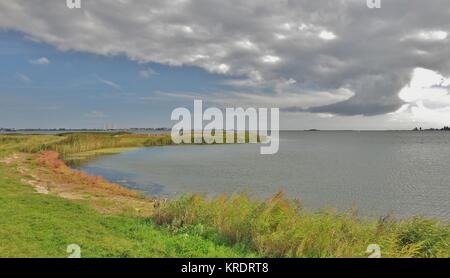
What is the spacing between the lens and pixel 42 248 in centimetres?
977

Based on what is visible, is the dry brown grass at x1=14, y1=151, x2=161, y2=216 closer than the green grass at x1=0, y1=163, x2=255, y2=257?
No

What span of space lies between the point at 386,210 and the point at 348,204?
8.57ft

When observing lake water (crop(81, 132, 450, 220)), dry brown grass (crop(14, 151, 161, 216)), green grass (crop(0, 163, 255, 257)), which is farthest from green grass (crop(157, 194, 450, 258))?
lake water (crop(81, 132, 450, 220))

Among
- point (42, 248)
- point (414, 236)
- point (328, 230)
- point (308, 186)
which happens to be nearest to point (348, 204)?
point (308, 186)

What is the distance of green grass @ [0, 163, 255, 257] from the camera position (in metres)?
9.73

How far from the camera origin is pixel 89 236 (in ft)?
36.4

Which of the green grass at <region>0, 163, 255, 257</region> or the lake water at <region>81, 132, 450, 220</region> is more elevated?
the green grass at <region>0, 163, 255, 257</region>

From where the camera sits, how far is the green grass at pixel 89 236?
973 centimetres

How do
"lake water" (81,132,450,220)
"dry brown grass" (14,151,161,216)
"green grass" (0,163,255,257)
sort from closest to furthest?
"green grass" (0,163,255,257), "dry brown grass" (14,151,161,216), "lake water" (81,132,450,220)
